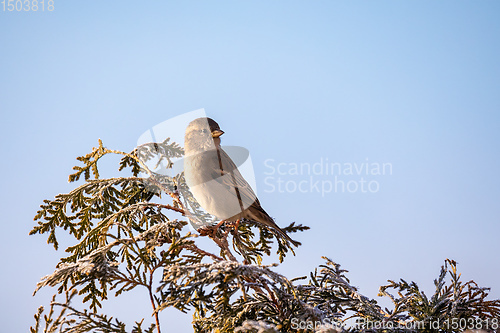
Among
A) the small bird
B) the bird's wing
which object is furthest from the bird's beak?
the bird's wing

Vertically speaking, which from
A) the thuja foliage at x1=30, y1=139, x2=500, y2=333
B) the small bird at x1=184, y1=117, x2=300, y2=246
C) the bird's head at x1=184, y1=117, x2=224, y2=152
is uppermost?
the bird's head at x1=184, y1=117, x2=224, y2=152

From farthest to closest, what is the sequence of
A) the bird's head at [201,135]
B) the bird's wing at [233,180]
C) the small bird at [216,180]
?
the bird's head at [201,135]
the bird's wing at [233,180]
the small bird at [216,180]

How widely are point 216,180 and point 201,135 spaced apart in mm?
737

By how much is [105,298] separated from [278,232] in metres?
1.80

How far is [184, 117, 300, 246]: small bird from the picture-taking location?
179 inches

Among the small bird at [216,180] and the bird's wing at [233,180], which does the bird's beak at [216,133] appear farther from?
the bird's wing at [233,180]

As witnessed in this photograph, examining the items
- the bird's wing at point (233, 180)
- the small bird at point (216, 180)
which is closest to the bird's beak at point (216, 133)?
the small bird at point (216, 180)

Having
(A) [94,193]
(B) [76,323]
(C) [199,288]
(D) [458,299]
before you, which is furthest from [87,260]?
(D) [458,299]

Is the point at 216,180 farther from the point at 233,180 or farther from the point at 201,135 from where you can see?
the point at 201,135

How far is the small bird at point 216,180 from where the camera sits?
455 cm

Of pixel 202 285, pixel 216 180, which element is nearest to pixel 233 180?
pixel 216 180

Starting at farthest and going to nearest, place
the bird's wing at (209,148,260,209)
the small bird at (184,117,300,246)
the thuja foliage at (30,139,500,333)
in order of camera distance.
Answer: the bird's wing at (209,148,260,209)
the small bird at (184,117,300,246)
the thuja foliage at (30,139,500,333)

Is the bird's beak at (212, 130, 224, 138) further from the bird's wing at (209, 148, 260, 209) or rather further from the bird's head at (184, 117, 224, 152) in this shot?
the bird's wing at (209, 148, 260, 209)

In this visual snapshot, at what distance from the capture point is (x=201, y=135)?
5.21 meters
